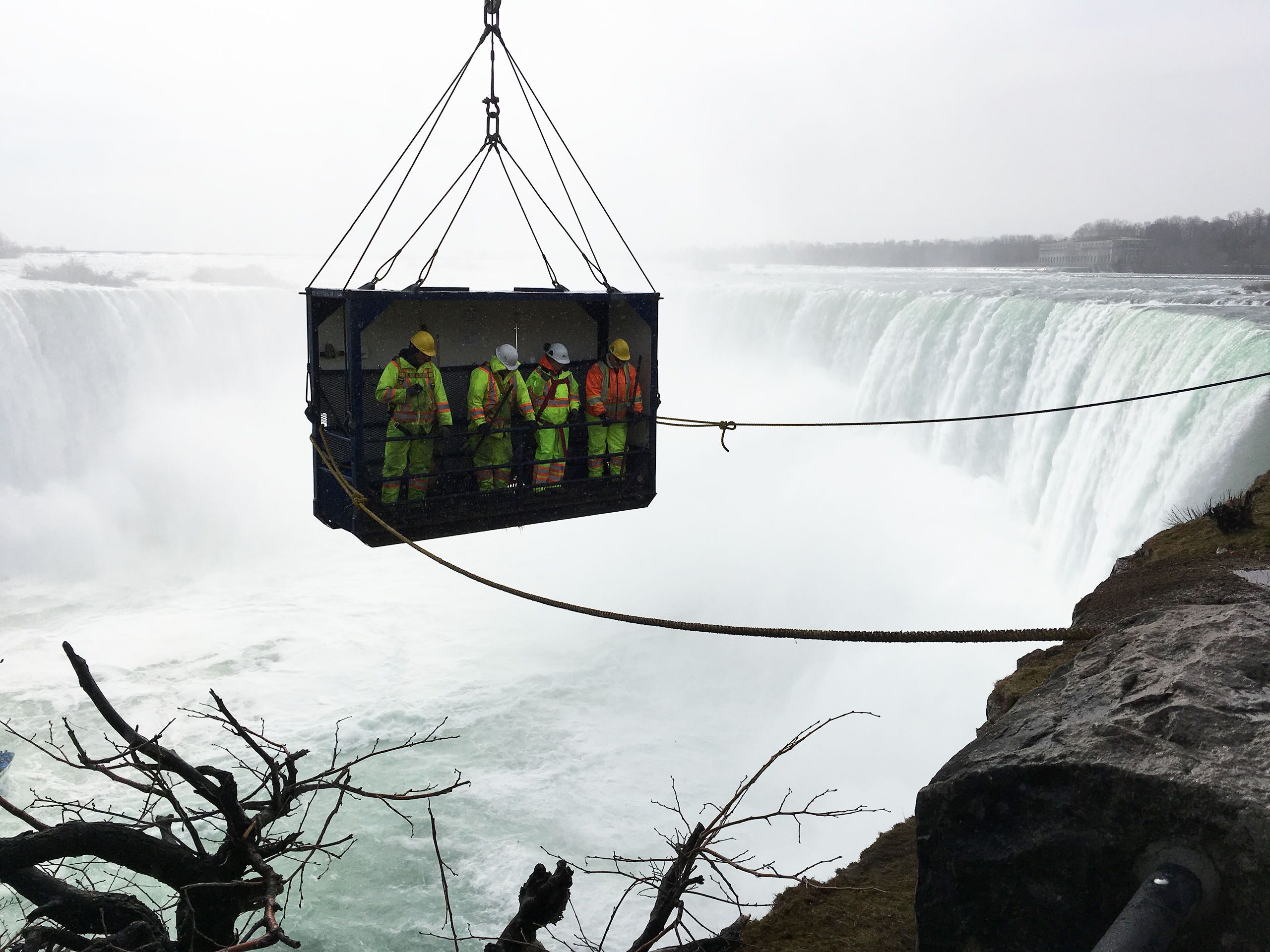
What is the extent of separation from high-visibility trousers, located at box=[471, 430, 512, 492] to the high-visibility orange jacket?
0.71m

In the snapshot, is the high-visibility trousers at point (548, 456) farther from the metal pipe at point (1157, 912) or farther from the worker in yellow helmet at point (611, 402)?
the metal pipe at point (1157, 912)

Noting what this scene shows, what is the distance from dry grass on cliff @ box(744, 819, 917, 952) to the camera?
5422 mm

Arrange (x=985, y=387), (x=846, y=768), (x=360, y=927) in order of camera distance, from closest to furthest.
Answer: (x=360, y=927) < (x=846, y=768) < (x=985, y=387)

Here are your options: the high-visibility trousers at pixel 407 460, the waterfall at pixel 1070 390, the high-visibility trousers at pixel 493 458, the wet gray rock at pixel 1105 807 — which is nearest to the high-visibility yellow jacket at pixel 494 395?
the high-visibility trousers at pixel 493 458

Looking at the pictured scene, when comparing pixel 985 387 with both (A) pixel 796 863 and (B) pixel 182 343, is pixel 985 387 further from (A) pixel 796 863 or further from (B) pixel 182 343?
(B) pixel 182 343

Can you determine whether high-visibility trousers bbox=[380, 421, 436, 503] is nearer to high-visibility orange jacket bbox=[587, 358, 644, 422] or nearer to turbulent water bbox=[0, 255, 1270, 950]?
high-visibility orange jacket bbox=[587, 358, 644, 422]

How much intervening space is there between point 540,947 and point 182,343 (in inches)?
1246

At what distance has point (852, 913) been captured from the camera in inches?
227

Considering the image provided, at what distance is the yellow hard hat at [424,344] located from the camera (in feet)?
25.0

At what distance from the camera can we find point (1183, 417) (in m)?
14.4

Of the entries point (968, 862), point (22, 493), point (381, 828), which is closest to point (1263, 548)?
point (968, 862)

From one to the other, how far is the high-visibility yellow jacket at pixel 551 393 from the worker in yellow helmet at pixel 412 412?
2.62 ft

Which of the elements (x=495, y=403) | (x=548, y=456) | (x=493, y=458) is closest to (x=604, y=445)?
(x=548, y=456)

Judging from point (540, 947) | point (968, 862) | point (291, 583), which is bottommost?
point (291, 583)
